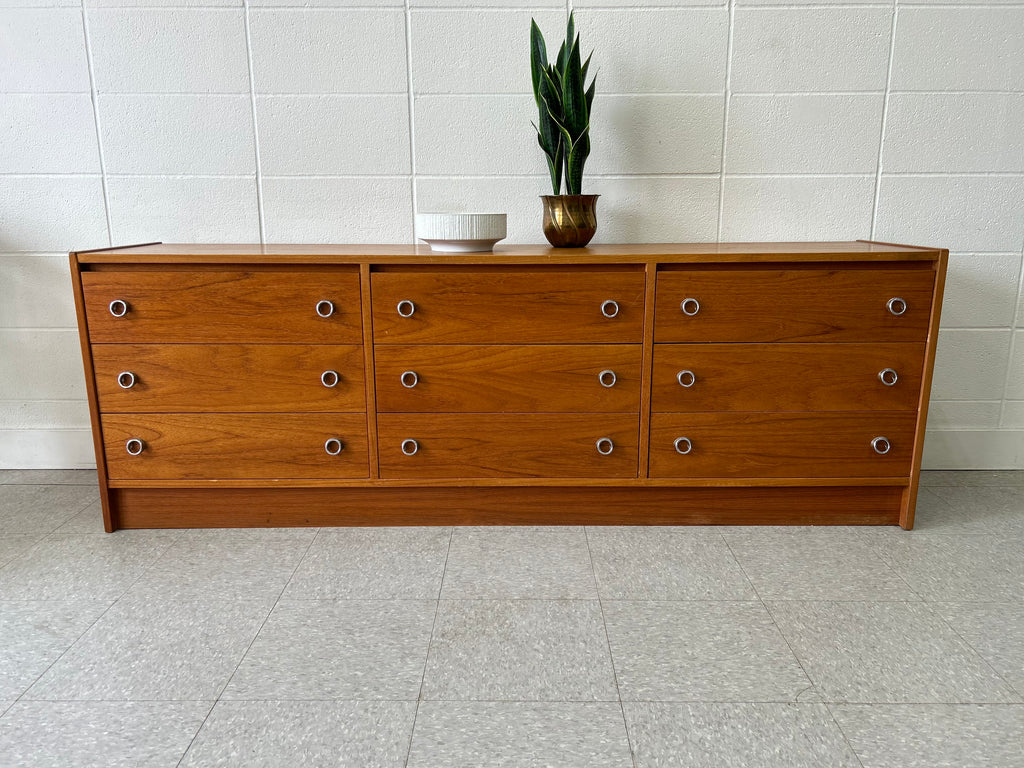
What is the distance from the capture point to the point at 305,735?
4.00 feet

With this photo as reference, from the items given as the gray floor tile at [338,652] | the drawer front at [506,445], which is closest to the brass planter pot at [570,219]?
the drawer front at [506,445]

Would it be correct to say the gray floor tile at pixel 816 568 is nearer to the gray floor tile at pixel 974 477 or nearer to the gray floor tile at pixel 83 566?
the gray floor tile at pixel 974 477

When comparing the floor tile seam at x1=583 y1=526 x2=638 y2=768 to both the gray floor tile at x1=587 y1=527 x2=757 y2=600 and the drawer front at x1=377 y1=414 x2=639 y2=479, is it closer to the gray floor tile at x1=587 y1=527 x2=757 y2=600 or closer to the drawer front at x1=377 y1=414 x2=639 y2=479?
the gray floor tile at x1=587 y1=527 x2=757 y2=600

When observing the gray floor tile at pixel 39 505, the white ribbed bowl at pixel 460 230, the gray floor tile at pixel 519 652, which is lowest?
the gray floor tile at pixel 39 505

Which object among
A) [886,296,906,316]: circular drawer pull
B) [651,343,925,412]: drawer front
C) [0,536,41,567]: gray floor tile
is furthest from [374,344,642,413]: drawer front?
[0,536,41,567]: gray floor tile

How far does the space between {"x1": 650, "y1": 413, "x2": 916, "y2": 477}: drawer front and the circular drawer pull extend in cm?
29

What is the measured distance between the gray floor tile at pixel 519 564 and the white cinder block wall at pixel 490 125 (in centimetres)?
101

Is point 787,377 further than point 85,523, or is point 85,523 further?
point 85,523

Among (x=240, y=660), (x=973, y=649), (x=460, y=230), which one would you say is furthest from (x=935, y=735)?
(x=460, y=230)

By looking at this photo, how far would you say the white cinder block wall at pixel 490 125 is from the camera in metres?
2.21

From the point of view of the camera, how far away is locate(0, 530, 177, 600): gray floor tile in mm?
1703

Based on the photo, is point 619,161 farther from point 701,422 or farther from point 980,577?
point 980,577

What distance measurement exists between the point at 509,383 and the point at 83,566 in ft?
3.95

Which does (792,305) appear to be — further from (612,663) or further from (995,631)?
(612,663)
